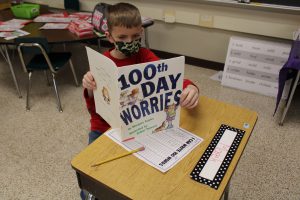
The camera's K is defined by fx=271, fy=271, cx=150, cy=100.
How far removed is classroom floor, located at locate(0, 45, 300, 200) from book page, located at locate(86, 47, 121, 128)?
96 centimetres

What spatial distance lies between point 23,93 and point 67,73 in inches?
22.5

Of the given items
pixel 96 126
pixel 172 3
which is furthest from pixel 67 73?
pixel 96 126

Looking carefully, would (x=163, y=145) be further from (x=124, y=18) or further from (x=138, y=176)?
(x=124, y=18)

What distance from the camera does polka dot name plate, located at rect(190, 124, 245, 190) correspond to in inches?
31.5

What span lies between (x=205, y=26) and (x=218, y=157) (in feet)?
7.89

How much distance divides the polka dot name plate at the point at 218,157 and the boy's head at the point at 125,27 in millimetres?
505

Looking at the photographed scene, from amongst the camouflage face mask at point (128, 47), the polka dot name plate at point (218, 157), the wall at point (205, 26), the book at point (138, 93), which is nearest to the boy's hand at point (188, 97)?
the book at point (138, 93)

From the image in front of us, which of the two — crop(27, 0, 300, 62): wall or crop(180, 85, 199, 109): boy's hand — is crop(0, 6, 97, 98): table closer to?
crop(27, 0, 300, 62): wall

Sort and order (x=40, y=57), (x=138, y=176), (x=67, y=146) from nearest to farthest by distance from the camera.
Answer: (x=138, y=176) < (x=67, y=146) < (x=40, y=57)

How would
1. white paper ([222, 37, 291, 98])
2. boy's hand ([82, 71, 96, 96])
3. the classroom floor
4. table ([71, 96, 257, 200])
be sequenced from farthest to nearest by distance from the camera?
1. white paper ([222, 37, 291, 98])
2. the classroom floor
3. boy's hand ([82, 71, 96, 96])
4. table ([71, 96, 257, 200])

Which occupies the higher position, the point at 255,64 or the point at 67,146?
the point at 255,64

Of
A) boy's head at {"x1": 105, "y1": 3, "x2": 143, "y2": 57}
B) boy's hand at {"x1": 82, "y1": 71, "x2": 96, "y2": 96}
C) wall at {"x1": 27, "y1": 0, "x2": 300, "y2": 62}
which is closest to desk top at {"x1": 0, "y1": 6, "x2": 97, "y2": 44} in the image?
wall at {"x1": 27, "y1": 0, "x2": 300, "y2": 62}

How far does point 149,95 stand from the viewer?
86cm

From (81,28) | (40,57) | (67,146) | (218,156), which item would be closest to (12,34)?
(40,57)
